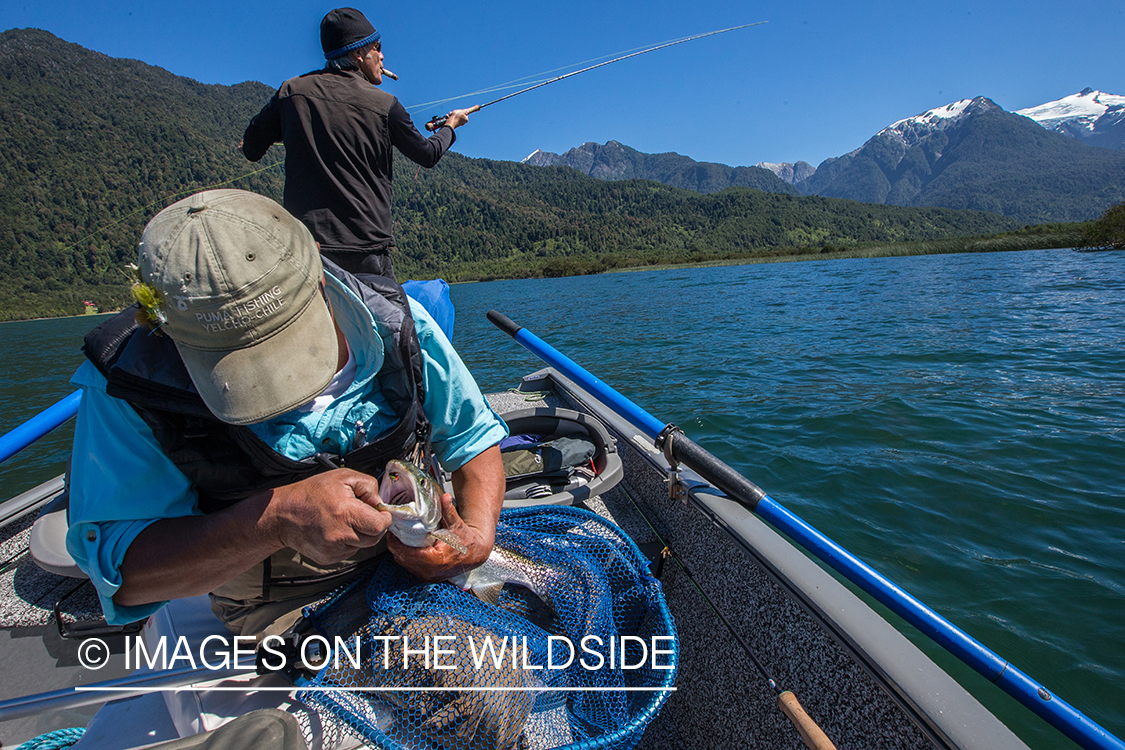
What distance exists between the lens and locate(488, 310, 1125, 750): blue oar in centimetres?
110

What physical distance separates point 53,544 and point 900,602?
11.6 ft

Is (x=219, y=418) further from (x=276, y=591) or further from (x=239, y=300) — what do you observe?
(x=276, y=591)

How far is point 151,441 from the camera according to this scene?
3.68 feet

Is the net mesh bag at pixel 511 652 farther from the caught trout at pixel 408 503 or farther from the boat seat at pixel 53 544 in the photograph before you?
the boat seat at pixel 53 544

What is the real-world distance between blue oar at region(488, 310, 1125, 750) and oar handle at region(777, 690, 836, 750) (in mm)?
373

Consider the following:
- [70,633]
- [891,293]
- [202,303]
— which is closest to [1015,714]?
[202,303]

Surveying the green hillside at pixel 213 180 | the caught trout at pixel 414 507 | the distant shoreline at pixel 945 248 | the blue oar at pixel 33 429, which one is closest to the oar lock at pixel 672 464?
the caught trout at pixel 414 507

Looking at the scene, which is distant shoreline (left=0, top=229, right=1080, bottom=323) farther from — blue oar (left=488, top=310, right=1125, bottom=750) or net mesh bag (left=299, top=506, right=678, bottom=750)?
blue oar (left=488, top=310, right=1125, bottom=750)

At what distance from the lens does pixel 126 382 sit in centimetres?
105

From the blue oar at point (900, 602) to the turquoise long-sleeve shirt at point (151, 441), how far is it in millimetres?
1074

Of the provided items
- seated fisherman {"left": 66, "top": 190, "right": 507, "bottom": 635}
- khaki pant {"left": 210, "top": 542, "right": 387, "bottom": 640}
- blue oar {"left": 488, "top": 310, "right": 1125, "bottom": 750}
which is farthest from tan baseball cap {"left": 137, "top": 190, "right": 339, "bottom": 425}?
blue oar {"left": 488, "top": 310, "right": 1125, "bottom": 750}

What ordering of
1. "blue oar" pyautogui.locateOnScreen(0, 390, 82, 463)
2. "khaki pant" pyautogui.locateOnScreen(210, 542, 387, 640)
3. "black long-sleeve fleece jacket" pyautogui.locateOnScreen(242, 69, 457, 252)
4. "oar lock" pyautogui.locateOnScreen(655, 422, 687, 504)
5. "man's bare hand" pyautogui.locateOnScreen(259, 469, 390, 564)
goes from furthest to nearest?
"blue oar" pyautogui.locateOnScreen(0, 390, 82, 463) < "black long-sleeve fleece jacket" pyautogui.locateOnScreen(242, 69, 457, 252) < "oar lock" pyautogui.locateOnScreen(655, 422, 687, 504) < "khaki pant" pyautogui.locateOnScreen(210, 542, 387, 640) < "man's bare hand" pyautogui.locateOnScreen(259, 469, 390, 564)

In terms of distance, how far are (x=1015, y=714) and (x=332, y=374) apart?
11.8 ft

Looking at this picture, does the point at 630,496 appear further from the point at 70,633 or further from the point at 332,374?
the point at 70,633
